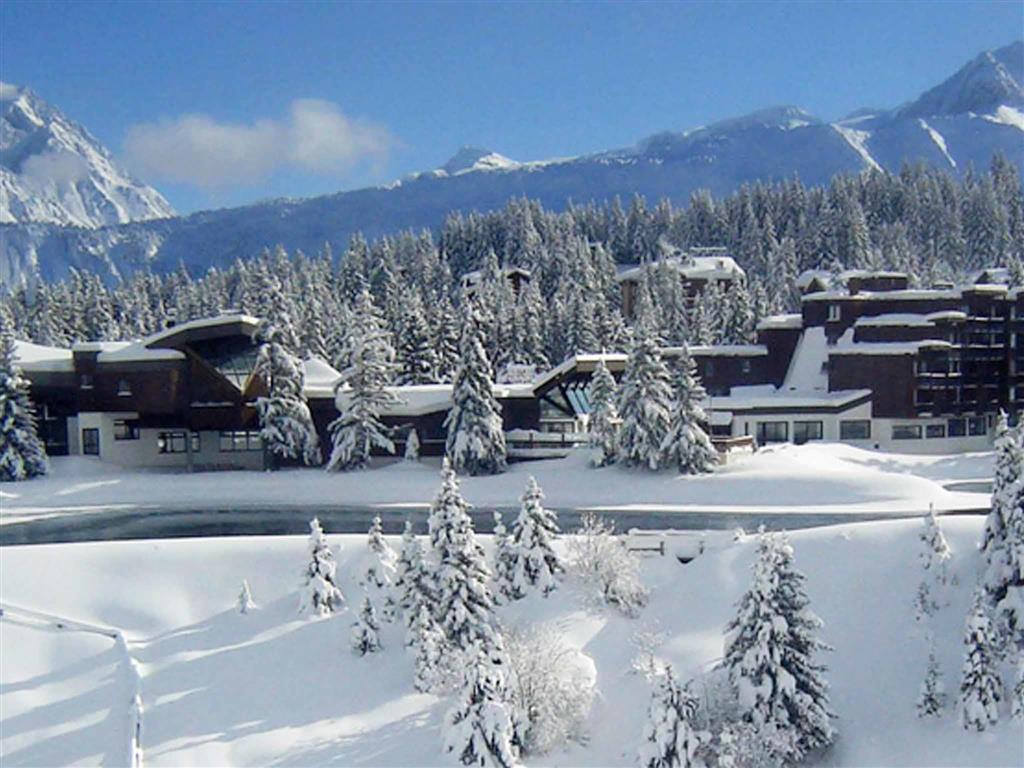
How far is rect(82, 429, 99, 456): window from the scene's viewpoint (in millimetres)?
52125

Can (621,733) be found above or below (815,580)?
below

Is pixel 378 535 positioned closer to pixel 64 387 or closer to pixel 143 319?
pixel 64 387

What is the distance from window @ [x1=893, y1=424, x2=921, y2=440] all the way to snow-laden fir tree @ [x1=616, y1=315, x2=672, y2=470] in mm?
19789

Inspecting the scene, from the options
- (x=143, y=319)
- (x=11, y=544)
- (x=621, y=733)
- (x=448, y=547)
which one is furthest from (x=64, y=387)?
(x=143, y=319)

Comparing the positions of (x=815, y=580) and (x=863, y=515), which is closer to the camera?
(x=815, y=580)

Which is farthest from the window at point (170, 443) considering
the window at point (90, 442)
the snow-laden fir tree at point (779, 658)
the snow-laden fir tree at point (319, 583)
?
the snow-laden fir tree at point (779, 658)

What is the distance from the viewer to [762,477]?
40.7 metres

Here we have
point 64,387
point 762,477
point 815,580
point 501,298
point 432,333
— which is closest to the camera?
point 815,580

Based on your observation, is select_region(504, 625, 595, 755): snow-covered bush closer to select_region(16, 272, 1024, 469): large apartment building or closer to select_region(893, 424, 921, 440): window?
select_region(16, 272, 1024, 469): large apartment building

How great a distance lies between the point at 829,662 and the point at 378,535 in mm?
12938

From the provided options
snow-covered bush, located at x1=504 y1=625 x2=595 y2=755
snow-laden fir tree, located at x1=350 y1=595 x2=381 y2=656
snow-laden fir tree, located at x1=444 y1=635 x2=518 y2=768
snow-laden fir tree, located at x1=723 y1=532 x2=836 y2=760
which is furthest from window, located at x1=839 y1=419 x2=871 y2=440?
snow-laden fir tree, located at x1=444 y1=635 x2=518 y2=768

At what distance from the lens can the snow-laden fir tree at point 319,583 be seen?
2550cm

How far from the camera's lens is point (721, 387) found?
Answer: 6181cm

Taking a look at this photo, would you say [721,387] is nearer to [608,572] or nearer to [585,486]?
[585,486]
